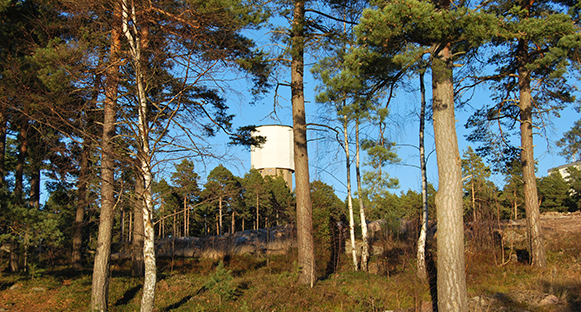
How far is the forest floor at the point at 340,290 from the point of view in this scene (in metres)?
6.50

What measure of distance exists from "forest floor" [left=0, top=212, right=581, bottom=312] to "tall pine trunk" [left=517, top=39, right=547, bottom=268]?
1.85ft

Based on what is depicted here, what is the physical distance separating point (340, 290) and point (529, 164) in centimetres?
661

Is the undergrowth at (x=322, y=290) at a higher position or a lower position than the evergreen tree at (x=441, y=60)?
lower

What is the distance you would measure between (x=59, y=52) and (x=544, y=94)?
42.0ft

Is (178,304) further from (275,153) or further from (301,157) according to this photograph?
Answer: (275,153)

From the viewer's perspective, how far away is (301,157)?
8578mm

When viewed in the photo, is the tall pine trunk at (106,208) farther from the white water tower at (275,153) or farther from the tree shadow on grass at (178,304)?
the white water tower at (275,153)

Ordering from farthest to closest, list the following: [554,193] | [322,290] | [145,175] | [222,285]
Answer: [554,193] < [322,290] < [222,285] < [145,175]

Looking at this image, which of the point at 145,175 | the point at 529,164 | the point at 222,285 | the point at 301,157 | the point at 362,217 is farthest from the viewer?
the point at 362,217

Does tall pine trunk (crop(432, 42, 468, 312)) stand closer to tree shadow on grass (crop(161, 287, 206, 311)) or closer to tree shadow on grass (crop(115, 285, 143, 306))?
tree shadow on grass (crop(161, 287, 206, 311))

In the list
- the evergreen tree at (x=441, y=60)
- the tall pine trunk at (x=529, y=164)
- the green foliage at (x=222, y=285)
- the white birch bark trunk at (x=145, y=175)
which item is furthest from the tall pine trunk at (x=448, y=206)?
the tall pine trunk at (x=529, y=164)

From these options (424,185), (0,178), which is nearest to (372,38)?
(424,185)

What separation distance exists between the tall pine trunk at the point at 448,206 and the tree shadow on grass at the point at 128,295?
22.8ft

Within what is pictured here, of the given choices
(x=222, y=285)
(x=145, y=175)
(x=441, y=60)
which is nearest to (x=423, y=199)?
(x=441, y=60)
